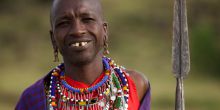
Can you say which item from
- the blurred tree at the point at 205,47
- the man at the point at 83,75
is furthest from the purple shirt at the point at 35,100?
the blurred tree at the point at 205,47

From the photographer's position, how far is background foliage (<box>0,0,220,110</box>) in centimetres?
1277

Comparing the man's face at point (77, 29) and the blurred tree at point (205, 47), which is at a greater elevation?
the man's face at point (77, 29)

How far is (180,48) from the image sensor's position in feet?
14.7

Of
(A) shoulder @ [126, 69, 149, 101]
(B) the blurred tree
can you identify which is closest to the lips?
(A) shoulder @ [126, 69, 149, 101]

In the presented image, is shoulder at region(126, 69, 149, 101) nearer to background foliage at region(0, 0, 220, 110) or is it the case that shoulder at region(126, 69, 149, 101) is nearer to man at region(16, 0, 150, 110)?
man at region(16, 0, 150, 110)

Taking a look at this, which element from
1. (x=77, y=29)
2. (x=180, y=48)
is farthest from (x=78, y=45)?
(x=180, y=48)

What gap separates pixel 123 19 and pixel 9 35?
276cm

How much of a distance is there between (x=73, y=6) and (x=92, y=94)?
1.84ft

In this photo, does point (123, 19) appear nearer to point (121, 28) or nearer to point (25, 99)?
point (121, 28)

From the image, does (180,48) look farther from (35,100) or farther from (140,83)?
(35,100)

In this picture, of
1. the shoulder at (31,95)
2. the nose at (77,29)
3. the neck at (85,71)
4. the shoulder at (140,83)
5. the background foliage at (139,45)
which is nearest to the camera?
the nose at (77,29)

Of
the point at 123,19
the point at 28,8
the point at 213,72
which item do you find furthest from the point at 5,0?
the point at 213,72

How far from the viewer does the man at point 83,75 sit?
4.00m

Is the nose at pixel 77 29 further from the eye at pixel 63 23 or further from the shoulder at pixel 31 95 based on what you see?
the shoulder at pixel 31 95
